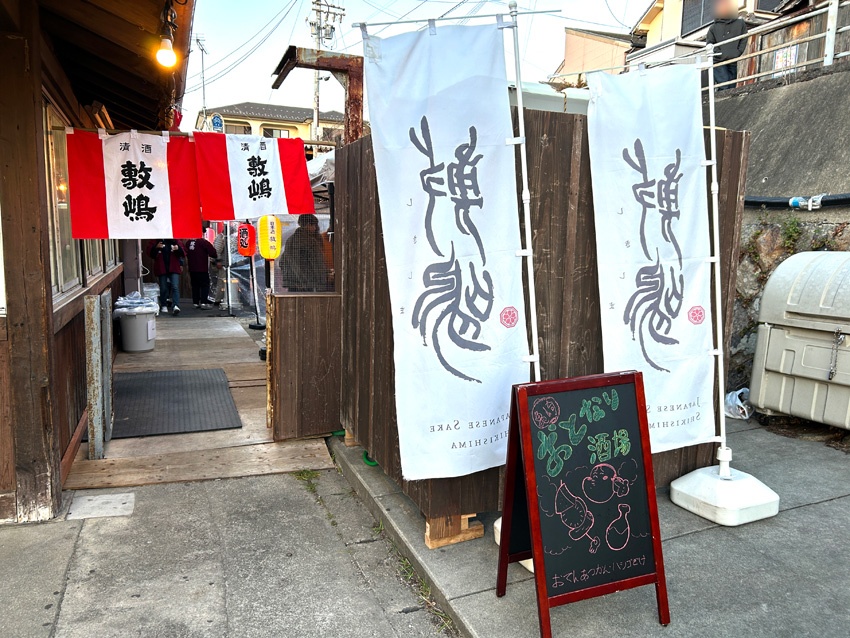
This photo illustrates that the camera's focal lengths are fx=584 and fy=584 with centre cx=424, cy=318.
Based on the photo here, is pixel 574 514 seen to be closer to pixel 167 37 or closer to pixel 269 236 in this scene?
pixel 167 37

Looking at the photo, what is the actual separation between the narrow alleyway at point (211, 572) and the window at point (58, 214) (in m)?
2.05

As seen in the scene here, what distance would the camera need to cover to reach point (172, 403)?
6996 mm

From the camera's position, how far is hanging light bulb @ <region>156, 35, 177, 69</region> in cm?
441

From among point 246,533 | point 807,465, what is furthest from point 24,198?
point 807,465

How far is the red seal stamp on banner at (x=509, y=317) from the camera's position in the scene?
3.36 meters

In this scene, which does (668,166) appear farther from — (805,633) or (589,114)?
(805,633)

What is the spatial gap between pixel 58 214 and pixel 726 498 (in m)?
6.16

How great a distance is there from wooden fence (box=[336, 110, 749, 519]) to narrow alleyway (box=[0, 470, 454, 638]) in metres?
0.57

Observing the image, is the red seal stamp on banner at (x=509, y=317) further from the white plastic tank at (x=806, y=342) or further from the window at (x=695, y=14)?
the window at (x=695, y=14)

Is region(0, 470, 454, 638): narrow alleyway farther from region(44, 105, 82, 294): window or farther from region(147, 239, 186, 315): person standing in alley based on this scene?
region(147, 239, 186, 315): person standing in alley

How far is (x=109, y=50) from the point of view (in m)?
5.32

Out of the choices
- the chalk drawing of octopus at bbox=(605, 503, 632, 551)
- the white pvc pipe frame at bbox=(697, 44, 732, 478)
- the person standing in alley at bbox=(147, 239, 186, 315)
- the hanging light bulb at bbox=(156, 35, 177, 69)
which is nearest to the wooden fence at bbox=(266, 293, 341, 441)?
the hanging light bulb at bbox=(156, 35, 177, 69)

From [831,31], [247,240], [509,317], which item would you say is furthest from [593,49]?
[509,317]

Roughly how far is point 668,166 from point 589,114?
0.71m
